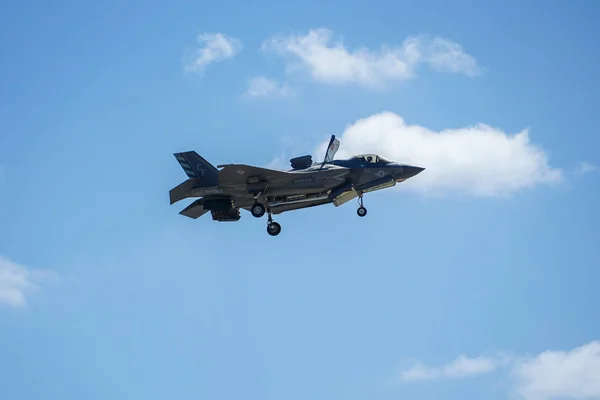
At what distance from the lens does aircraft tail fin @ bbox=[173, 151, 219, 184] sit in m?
71.5

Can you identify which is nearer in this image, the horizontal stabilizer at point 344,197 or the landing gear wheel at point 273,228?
the horizontal stabilizer at point 344,197

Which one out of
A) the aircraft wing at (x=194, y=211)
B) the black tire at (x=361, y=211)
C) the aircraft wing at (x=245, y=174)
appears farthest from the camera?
the aircraft wing at (x=194, y=211)

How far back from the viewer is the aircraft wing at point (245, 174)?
229 feet

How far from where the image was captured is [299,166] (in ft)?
238

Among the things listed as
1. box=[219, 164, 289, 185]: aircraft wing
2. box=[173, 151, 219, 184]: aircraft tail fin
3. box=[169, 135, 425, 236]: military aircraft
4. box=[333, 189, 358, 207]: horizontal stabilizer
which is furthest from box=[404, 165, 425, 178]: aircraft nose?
box=[173, 151, 219, 184]: aircraft tail fin

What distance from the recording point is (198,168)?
7156 centimetres

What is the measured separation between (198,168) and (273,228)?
5.97 m

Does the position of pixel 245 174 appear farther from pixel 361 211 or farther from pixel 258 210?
pixel 361 211

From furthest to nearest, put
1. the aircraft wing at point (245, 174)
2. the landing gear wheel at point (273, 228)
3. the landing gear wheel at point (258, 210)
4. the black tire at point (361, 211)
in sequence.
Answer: the landing gear wheel at point (273, 228), the black tire at point (361, 211), the landing gear wheel at point (258, 210), the aircraft wing at point (245, 174)

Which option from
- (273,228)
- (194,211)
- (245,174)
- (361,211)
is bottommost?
(361,211)

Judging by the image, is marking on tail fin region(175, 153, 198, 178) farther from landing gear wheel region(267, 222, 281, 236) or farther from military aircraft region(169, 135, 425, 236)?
landing gear wheel region(267, 222, 281, 236)

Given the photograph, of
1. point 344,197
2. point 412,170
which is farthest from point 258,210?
point 412,170

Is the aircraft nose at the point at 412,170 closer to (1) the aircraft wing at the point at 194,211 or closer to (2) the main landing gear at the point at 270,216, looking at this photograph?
(2) the main landing gear at the point at 270,216

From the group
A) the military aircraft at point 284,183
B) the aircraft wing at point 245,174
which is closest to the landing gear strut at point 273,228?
the military aircraft at point 284,183
